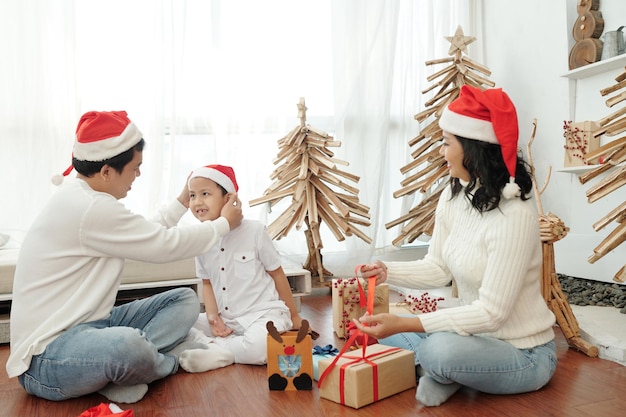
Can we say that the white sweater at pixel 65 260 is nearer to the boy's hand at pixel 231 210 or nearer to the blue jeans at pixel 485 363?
the boy's hand at pixel 231 210

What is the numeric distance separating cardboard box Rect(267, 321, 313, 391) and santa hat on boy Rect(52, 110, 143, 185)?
2.89ft

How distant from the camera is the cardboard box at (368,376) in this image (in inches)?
76.9

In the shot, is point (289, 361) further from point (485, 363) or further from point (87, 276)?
point (87, 276)

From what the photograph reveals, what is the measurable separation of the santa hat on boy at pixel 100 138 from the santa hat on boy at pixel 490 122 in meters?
1.21

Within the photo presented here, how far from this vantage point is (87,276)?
2.17 metres

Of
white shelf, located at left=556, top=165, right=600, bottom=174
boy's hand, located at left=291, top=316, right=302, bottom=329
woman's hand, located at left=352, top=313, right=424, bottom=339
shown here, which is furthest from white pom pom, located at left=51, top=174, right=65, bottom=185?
white shelf, located at left=556, top=165, right=600, bottom=174

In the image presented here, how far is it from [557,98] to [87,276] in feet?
10.1

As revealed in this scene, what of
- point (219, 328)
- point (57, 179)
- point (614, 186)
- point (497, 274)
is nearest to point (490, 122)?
point (497, 274)

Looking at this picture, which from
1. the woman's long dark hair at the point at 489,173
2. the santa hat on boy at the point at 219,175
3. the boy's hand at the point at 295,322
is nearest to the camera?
the woman's long dark hair at the point at 489,173

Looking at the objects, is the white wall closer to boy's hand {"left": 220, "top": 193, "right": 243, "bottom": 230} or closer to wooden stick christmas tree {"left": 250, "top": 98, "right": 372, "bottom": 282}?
wooden stick christmas tree {"left": 250, "top": 98, "right": 372, "bottom": 282}

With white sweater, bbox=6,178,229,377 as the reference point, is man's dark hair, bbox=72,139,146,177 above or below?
above

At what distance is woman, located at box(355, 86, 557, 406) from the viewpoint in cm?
193

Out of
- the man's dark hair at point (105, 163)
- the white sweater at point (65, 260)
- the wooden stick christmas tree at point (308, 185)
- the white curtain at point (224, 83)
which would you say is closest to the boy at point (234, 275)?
the man's dark hair at point (105, 163)

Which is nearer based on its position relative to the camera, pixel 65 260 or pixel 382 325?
pixel 382 325
